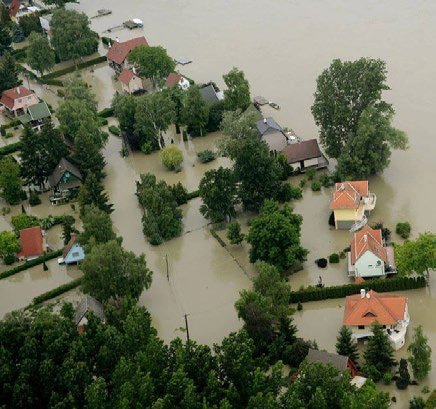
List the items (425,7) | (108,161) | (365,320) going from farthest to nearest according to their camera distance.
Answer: (425,7)
(108,161)
(365,320)

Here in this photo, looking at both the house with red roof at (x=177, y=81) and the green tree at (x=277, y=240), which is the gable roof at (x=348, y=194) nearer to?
the green tree at (x=277, y=240)

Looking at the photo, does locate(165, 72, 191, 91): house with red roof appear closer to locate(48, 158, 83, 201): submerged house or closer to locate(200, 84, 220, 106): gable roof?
locate(200, 84, 220, 106): gable roof

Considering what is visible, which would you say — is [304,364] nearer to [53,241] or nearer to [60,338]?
[60,338]

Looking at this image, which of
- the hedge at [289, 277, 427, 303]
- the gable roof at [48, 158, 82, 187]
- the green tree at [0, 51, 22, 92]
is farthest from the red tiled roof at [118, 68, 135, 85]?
the hedge at [289, 277, 427, 303]

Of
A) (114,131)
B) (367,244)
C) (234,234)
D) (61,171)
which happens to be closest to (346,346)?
(367,244)

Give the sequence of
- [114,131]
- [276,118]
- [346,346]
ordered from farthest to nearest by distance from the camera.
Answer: [114,131] → [276,118] → [346,346]

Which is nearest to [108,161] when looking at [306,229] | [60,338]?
[306,229]

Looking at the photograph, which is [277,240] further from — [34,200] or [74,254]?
[34,200]

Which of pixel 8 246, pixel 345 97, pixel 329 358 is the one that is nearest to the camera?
pixel 329 358
